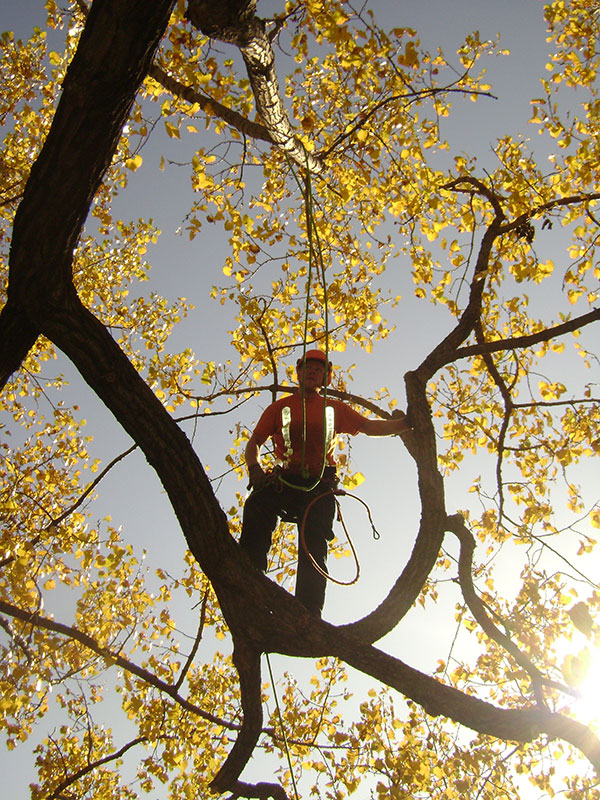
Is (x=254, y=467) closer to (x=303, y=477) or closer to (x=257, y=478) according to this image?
(x=257, y=478)

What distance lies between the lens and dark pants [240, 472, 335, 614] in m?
3.34

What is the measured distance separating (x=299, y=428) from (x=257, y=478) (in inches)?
22.2

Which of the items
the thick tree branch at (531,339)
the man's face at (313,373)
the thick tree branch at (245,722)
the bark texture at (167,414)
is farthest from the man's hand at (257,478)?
the thick tree branch at (531,339)

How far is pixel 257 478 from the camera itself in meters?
3.49

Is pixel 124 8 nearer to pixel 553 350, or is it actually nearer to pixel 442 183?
pixel 442 183

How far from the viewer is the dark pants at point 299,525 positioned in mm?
3340

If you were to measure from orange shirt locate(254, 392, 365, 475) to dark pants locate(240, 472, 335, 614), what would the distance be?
20cm

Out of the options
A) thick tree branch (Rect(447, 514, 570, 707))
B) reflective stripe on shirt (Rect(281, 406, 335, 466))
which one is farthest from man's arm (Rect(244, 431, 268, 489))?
thick tree branch (Rect(447, 514, 570, 707))

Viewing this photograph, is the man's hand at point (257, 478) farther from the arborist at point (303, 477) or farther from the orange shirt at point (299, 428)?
the orange shirt at point (299, 428)

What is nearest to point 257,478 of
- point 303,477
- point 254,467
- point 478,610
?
point 254,467

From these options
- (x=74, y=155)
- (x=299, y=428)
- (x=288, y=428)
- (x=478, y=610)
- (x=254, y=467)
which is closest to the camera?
(x=74, y=155)

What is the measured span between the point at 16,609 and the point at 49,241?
11.9 ft

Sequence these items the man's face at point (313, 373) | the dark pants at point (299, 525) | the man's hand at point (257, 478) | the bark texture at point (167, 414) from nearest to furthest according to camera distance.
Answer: the bark texture at point (167, 414), the dark pants at point (299, 525), the man's hand at point (257, 478), the man's face at point (313, 373)

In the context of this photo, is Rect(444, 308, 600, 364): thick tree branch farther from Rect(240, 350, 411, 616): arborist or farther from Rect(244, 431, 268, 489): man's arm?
Rect(244, 431, 268, 489): man's arm
